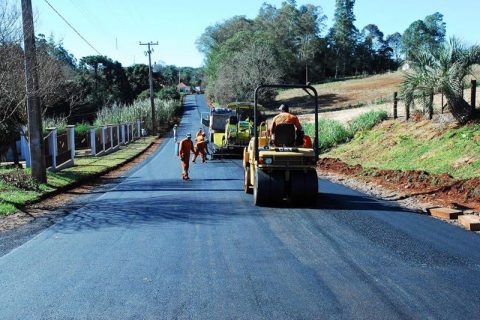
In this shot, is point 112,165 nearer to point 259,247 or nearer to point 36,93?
point 36,93

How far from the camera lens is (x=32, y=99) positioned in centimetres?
1606

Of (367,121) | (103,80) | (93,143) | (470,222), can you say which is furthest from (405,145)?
(103,80)

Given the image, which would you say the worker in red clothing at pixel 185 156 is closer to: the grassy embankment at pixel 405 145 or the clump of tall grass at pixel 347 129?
the grassy embankment at pixel 405 145

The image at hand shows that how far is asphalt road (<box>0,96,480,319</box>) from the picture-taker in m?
5.72

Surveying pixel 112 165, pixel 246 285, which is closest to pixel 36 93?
pixel 112 165

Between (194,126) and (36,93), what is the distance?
49341mm

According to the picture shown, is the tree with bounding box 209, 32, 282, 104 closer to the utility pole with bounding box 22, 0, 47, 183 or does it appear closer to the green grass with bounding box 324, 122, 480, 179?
the green grass with bounding box 324, 122, 480, 179

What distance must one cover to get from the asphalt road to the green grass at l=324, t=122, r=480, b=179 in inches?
191

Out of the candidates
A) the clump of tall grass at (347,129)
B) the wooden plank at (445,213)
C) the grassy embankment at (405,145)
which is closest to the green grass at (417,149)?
the grassy embankment at (405,145)

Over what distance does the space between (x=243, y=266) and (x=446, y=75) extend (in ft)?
50.1

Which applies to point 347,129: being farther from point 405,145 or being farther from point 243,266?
point 243,266

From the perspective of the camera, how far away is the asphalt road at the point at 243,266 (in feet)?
18.8

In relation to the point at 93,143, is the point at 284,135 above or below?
above

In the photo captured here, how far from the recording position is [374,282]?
21.4 feet
